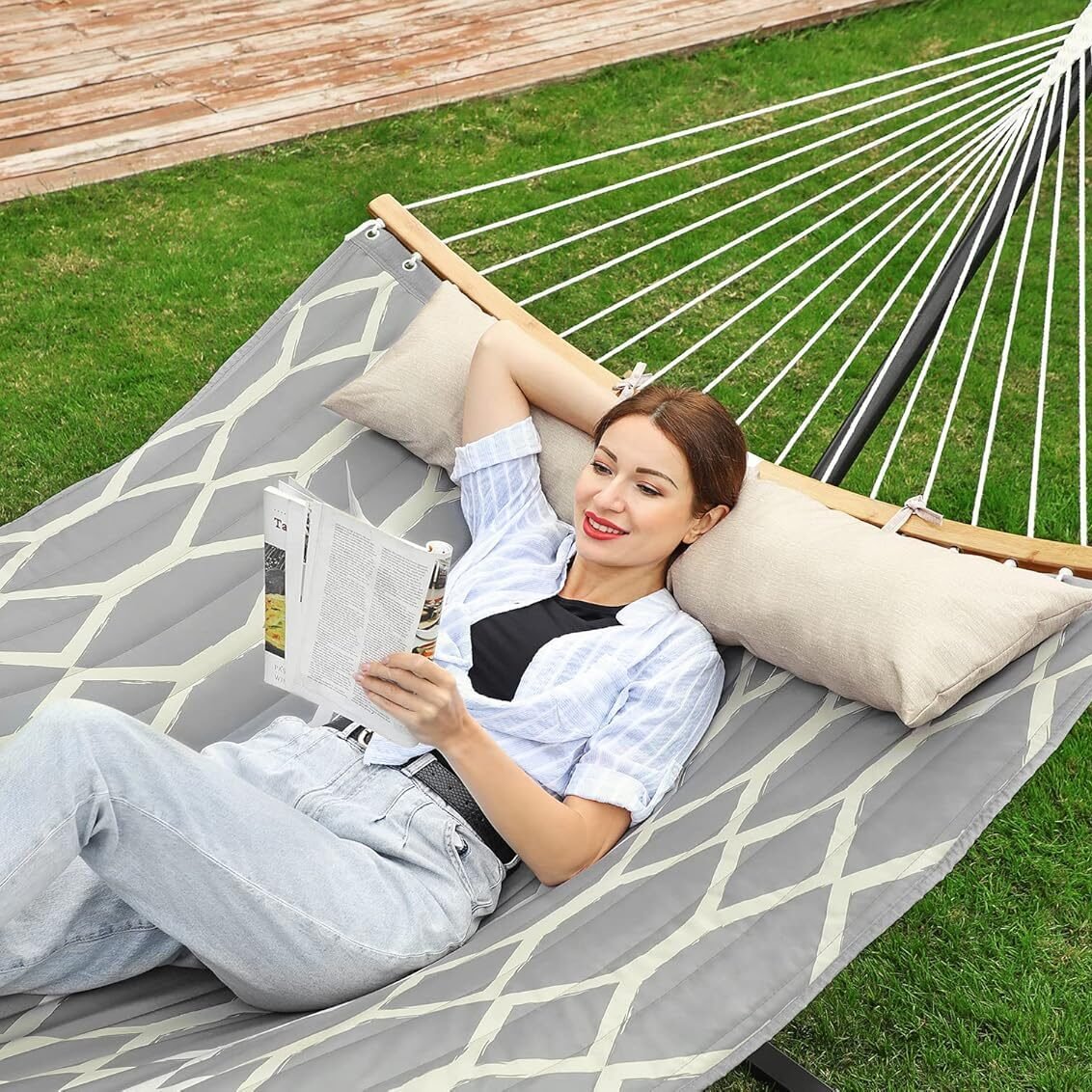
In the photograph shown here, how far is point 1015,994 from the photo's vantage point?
2.04 m

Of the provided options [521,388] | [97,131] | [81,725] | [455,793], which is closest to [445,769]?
[455,793]

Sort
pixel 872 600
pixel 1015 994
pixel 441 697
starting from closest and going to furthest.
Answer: pixel 441 697, pixel 872 600, pixel 1015 994

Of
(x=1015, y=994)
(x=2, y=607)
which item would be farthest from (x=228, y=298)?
(x=1015, y=994)

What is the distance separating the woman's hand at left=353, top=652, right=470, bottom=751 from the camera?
145 cm

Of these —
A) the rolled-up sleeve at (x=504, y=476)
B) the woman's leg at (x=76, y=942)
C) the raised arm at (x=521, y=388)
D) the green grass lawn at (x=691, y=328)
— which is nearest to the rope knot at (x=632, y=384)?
the raised arm at (x=521, y=388)

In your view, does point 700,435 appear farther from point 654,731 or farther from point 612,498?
point 654,731

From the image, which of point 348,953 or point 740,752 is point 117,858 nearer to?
point 348,953

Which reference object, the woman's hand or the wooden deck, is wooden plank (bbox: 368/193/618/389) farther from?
the wooden deck

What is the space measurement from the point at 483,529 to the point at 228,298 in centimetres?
193

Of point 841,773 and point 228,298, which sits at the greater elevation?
point 228,298

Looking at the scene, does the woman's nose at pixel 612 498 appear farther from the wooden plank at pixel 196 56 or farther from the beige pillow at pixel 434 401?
the wooden plank at pixel 196 56

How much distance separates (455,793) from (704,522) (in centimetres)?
54

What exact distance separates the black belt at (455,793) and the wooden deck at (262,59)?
3099 millimetres

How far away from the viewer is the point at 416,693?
1.46 meters
